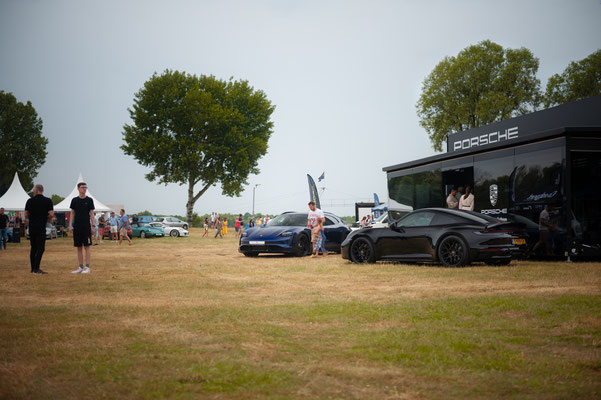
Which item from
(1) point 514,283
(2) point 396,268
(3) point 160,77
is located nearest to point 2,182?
(3) point 160,77

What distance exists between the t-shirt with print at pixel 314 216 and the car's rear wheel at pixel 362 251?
3117mm

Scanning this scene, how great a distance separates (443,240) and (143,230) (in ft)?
102

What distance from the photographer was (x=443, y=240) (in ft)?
39.2

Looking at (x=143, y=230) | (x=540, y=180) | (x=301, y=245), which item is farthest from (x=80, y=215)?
(x=143, y=230)

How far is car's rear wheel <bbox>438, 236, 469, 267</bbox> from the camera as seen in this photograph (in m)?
11.5

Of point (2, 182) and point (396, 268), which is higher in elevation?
point (2, 182)

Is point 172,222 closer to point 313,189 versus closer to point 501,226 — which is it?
point 313,189

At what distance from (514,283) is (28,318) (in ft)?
23.4

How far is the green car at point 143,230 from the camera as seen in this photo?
39.3m

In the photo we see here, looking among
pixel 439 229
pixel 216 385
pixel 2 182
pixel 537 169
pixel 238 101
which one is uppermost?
pixel 238 101

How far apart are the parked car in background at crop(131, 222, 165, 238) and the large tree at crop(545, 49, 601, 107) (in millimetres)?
31873

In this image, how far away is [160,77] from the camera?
45094 mm

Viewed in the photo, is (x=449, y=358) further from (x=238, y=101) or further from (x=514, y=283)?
(x=238, y=101)

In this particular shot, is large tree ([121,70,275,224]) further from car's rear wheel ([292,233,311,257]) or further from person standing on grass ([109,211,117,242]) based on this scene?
car's rear wheel ([292,233,311,257])
